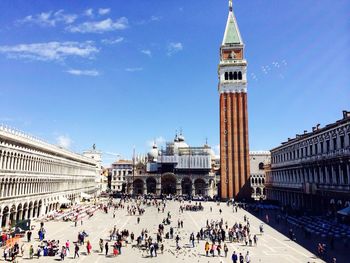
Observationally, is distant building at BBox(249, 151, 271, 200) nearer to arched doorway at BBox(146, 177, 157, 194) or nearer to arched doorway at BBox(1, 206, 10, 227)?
arched doorway at BBox(146, 177, 157, 194)

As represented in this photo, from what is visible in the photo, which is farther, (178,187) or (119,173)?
(119,173)

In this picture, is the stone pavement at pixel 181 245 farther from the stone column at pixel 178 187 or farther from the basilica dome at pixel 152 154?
the basilica dome at pixel 152 154

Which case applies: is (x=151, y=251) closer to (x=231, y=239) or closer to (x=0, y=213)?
(x=231, y=239)

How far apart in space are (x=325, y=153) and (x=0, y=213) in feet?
142

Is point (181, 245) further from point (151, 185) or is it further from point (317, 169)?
point (151, 185)

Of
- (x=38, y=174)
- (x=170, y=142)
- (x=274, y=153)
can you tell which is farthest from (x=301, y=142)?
(x=170, y=142)

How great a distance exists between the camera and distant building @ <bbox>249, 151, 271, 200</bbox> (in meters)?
107

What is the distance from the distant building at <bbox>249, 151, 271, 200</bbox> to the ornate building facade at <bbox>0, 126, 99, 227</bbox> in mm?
58033

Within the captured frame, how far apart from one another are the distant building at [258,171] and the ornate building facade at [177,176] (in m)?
13.6

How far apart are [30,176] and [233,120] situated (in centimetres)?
5283

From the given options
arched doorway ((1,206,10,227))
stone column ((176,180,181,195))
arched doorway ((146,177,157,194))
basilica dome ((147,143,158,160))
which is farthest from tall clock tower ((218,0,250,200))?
arched doorway ((1,206,10,227))

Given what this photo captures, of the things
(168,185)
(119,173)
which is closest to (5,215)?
(168,185)

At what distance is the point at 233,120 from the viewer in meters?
86.2

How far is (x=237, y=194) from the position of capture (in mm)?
82438
